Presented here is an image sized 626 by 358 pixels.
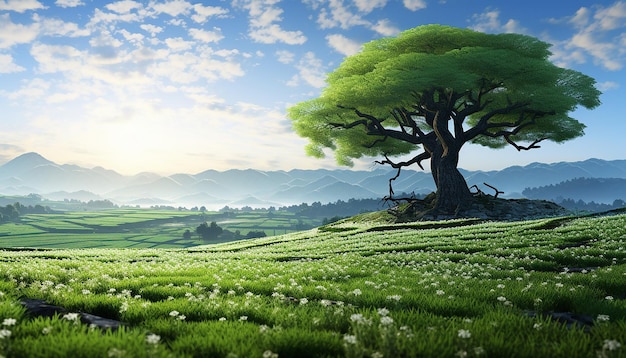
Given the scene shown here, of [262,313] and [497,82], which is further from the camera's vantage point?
→ [497,82]

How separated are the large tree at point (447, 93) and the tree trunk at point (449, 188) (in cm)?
13

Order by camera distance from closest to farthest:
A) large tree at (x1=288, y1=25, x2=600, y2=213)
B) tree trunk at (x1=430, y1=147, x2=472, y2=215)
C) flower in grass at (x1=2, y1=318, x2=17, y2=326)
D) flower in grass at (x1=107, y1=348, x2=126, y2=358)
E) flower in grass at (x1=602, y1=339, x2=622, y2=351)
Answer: flower in grass at (x1=107, y1=348, x2=126, y2=358) < flower in grass at (x1=602, y1=339, x2=622, y2=351) < flower in grass at (x1=2, y1=318, x2=17, y2=326) < large tree at (x1=288, y1=25, x2=600, y2=213) < tree trunk at (x1=430, y1=147, x2=472, y2=215)

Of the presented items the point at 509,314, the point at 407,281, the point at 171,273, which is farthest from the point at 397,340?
the point at 171,273

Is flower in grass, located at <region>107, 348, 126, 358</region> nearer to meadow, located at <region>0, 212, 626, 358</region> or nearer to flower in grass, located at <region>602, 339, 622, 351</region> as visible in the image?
meadow, located at <region>0, 212, 626, 358</region>

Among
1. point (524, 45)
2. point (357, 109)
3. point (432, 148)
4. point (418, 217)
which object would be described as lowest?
point (418, 217)

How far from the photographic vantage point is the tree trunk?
4934 cm

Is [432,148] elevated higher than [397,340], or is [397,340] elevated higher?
[432,148]

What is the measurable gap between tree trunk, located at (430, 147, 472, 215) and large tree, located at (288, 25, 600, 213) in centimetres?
13

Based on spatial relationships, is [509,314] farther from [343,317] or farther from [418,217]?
[418,217]

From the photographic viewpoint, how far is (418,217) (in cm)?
4916

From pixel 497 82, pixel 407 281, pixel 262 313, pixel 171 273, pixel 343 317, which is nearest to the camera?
pixel 343 317

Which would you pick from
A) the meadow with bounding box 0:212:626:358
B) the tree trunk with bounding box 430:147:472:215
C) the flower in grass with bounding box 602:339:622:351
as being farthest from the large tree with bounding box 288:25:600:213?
the flower in grass with bounding box 602:339:622:351

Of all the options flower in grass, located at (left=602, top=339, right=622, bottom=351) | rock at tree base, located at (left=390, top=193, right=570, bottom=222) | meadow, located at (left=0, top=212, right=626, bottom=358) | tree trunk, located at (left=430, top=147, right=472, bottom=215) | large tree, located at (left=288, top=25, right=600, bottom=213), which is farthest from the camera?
tree trunk, located at (left=430, top=147, right=472, bottom=215)

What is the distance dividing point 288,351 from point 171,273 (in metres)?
8.71
